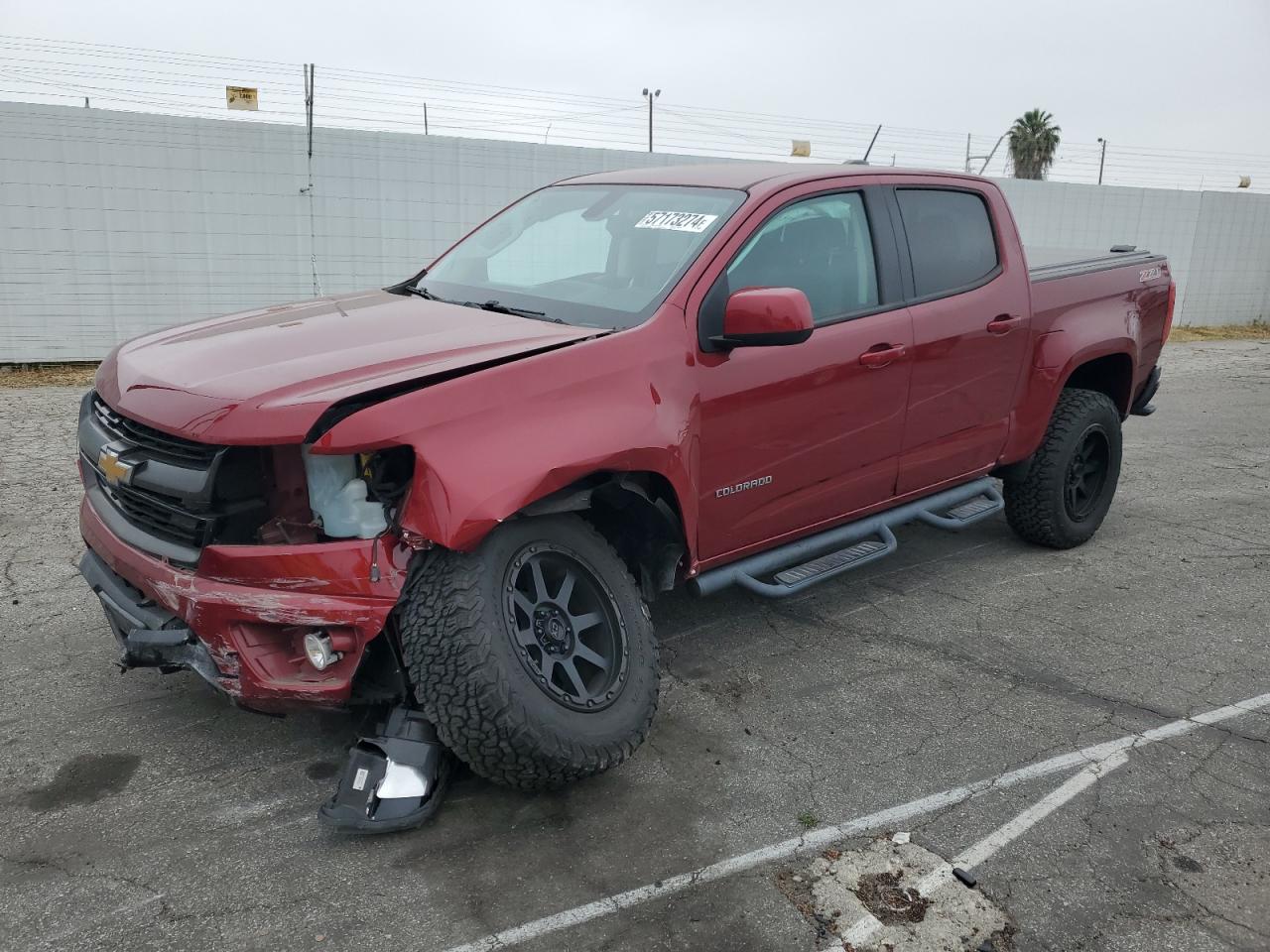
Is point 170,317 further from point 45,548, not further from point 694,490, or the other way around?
point 694,490

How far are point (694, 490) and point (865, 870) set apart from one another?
132 centimetres

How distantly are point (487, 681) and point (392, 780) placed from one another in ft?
1.42

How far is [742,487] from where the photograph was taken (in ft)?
12.1

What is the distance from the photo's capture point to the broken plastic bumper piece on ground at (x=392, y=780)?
9.35ft

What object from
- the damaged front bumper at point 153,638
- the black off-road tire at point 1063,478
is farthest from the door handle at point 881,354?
the damaged front bumper at point 153,638

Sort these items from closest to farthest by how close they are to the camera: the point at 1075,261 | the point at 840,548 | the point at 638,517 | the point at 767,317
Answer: the point at 767,317 → the point at 638,517 → the point at 840,548 → the point at 1075,261

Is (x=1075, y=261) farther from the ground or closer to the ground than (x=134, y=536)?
farther from the ground

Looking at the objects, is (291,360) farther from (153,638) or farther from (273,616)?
(153,638)

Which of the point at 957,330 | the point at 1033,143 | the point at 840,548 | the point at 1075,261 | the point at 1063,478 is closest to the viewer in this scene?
the point at 840,548

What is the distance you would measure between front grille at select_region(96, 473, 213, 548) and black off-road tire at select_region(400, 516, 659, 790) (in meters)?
0.62

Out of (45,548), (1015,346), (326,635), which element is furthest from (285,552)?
(1015,346)

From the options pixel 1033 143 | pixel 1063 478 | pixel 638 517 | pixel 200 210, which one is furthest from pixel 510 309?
pixel 1033 143

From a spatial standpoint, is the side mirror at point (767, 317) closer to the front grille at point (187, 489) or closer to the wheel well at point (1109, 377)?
the front grille at point (187, 489)

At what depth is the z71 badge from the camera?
11.9 feet
